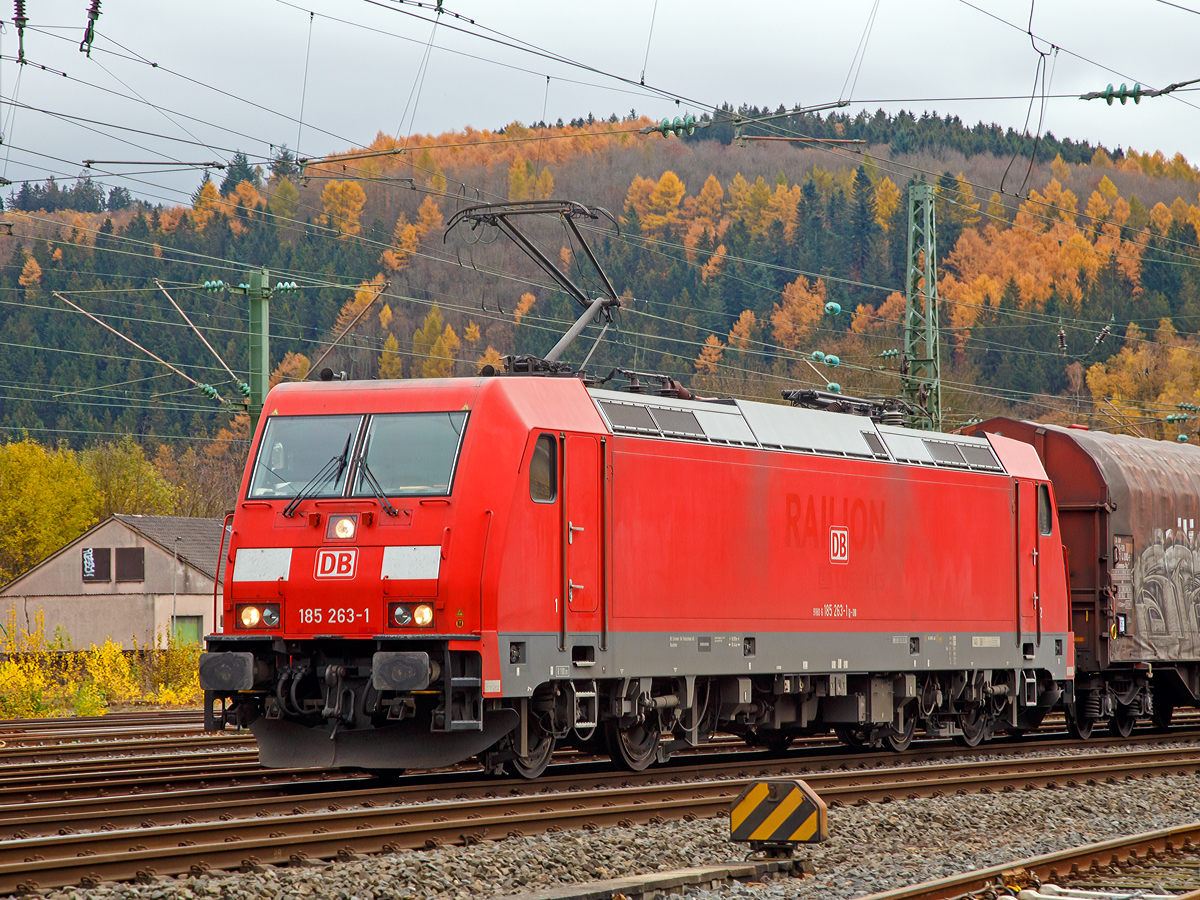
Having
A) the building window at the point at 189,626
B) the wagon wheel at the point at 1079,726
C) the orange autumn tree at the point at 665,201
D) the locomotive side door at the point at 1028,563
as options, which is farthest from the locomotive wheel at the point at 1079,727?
the orange autumn tree at the point at 665,201

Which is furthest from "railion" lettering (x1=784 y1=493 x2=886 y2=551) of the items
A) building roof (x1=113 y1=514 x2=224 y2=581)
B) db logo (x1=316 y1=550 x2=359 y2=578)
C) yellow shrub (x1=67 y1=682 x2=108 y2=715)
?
building roof (x1=113 y1=514 x2=224 y2=581)

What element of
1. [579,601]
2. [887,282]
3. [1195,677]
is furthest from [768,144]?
[579,601]

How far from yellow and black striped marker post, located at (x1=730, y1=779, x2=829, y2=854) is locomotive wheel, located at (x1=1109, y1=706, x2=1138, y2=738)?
13906 millimetres

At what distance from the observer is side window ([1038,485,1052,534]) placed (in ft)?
68.3

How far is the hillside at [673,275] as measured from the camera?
96.2 metres

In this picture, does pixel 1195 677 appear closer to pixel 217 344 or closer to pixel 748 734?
pixel 748 734

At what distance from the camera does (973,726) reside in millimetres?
20094

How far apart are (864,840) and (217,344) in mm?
99209

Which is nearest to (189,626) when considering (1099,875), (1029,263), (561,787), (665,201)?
(561,787)

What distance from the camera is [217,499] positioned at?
261 ft

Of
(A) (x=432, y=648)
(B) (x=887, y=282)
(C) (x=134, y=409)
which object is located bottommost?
(A) (x=432, y=648)

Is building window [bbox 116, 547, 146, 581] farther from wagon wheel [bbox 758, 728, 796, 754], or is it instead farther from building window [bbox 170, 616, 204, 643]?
wagon wheel [bbox 758, 728, 796, 754]

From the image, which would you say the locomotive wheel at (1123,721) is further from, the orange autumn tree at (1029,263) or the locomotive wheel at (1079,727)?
the orange autumn tree at (1029,263)

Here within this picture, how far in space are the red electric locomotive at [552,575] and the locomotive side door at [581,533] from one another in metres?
0.02
